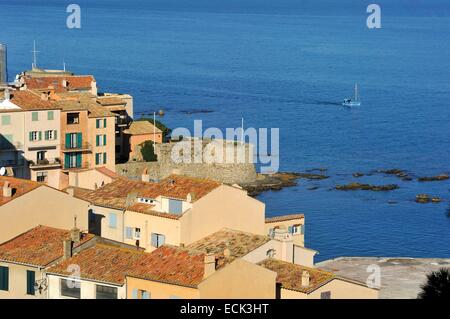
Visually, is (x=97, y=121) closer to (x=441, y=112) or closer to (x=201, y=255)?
(x=201, y=255)

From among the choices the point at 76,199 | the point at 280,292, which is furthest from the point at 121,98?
the point at 280,292

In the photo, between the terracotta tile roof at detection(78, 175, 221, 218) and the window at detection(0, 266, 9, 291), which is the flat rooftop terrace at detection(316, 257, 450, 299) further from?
the window at detection(0, 266, 9, 291)

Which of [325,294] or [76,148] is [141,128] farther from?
[325,294]

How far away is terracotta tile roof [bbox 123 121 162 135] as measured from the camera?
67.1m

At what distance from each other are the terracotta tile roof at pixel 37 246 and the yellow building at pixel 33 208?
396mm

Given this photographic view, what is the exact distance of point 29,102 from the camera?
5325 centimetres

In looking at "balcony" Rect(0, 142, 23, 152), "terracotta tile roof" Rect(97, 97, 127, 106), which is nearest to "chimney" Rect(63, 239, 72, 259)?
"balcony" Rect(0, 142, 23, 152)

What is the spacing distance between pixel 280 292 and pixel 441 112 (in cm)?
7879

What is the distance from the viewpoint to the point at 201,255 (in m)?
28.7

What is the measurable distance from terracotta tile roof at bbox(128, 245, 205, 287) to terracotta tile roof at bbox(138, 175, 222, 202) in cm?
582

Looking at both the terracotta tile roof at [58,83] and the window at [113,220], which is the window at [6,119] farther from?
the window at [113,220]
